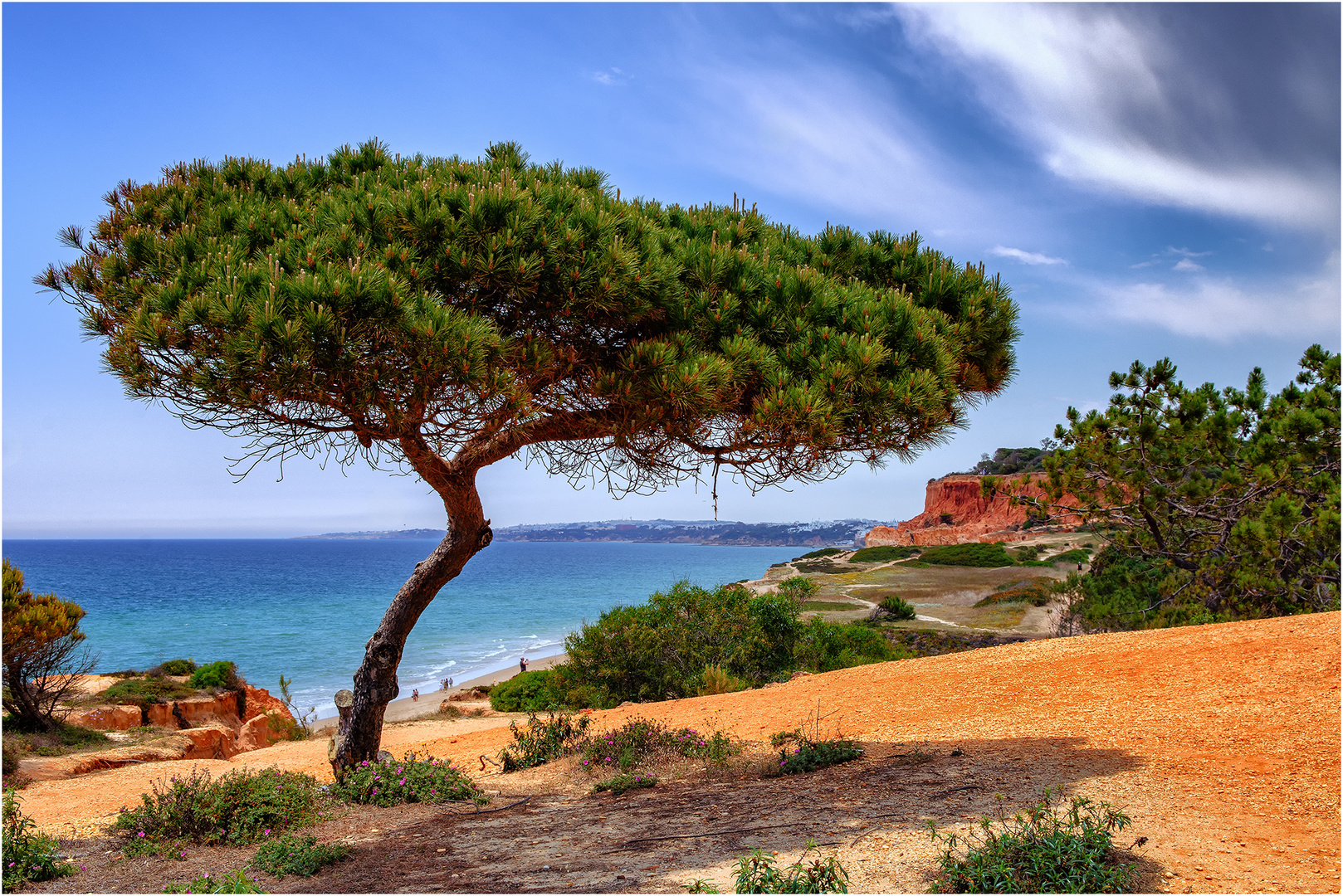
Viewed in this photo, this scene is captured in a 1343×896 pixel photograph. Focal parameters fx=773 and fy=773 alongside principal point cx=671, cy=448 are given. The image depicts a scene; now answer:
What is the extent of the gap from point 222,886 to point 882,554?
6441 cm

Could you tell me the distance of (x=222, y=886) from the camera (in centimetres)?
420

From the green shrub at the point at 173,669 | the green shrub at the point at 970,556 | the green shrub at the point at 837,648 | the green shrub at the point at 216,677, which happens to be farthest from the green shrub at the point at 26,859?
the green shrub at the point at 970,556

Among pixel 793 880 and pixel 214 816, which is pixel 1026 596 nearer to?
pixel 214 816

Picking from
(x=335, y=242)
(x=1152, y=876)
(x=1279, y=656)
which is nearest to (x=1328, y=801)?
(x=1152, y=876)

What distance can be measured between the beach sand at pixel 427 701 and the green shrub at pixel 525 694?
1.01 meters

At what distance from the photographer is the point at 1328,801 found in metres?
4.95

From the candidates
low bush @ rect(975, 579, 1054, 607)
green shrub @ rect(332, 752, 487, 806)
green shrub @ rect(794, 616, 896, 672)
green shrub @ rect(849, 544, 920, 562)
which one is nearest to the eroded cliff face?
green shrub @ rect(849, 544, 920, 562)

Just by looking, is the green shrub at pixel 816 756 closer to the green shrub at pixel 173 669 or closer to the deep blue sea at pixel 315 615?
the deep blue sea at pixel 315 615

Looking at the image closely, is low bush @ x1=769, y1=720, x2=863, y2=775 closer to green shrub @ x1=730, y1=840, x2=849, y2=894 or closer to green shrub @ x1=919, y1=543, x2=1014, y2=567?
green shrub @ x1=730, y1=840, x2=849, y2=894

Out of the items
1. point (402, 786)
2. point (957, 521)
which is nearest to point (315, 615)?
point (957, 521)

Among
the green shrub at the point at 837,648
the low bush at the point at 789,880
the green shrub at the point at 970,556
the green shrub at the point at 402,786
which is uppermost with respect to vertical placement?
the low bush at the point at 789,880

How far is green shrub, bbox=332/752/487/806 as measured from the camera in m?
6.71

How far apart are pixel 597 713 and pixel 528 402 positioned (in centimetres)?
782

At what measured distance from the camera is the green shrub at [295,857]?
4.82m
